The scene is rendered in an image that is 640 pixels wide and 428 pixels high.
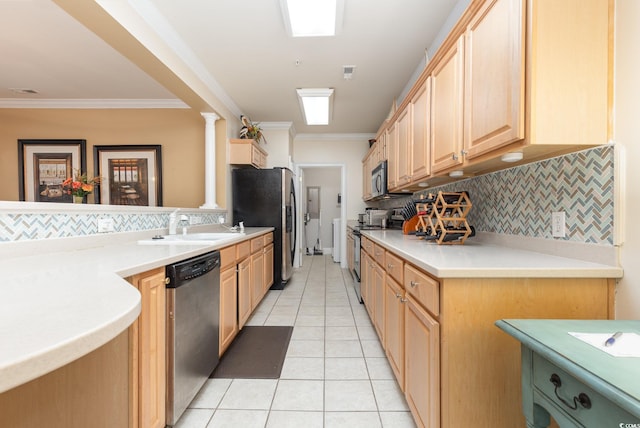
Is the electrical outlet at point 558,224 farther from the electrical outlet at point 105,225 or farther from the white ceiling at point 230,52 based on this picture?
the electrical outlet at point 105,225

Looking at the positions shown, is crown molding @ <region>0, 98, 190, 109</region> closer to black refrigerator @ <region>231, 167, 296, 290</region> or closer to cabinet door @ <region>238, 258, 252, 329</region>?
black refrigerator @ <region>231, 167, 296, 290</region>

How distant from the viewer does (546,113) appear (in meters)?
1.04

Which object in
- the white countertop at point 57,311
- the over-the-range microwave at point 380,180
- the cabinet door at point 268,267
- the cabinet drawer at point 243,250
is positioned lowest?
the cabinet door at point 268,267

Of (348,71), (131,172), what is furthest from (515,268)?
(131,172)

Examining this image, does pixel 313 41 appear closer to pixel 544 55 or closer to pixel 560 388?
pixel 544 55

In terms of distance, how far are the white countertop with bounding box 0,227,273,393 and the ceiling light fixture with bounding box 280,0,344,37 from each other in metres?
1.90

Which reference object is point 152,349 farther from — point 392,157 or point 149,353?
point 392,157

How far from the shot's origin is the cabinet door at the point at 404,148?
2422 millimetres

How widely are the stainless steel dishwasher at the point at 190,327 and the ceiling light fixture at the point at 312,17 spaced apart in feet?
5.80

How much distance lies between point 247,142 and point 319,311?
7.89ft

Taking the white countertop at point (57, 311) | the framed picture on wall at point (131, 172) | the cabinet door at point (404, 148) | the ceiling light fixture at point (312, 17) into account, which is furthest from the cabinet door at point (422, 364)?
the framed picture on wall at point (131, 172)

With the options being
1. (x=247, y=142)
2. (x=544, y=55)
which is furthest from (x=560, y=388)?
(x=247, y=142)

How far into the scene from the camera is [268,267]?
3488mm

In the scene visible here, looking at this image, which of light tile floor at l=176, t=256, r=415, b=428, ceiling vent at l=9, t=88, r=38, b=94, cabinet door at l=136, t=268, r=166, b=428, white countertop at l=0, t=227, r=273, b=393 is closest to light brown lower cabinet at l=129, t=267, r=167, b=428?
cabinet door at l=136, t=268, r=166, b=428
